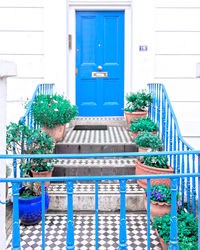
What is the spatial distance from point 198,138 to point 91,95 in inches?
90.0

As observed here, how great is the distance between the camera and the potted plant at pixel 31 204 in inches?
121

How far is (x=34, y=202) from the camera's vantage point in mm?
3113

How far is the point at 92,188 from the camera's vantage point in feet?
12.4

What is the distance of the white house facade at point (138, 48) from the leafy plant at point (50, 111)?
41.2 inches

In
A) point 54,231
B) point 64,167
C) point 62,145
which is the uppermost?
point 62,145

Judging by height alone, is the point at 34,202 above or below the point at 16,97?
below

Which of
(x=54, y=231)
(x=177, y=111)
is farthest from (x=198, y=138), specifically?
(x=54, y=231)

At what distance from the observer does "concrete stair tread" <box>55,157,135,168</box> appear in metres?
3.98

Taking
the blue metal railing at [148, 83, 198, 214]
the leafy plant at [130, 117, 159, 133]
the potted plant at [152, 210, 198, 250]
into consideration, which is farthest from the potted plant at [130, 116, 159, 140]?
the potted plant at [152, 210, 198, 250]

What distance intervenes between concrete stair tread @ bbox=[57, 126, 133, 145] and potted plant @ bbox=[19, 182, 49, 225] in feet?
4.00

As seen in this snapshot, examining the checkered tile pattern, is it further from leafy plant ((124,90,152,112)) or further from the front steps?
leafy plant ((124,90,152,112))

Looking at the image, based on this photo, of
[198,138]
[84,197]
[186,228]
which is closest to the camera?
[186,228]

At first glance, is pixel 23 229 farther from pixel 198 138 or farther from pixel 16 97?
pixel 198 138

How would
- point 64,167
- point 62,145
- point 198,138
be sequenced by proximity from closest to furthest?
1. point 64,167
2. point 62,145
3. point 198,138
